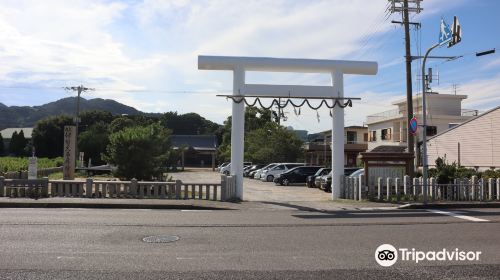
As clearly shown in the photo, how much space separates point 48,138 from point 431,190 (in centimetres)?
8103

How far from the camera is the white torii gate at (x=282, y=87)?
20250 mm

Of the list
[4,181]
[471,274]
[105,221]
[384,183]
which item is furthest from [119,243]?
[384,183]

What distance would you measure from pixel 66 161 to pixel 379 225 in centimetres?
2240

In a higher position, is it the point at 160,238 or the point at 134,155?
the point at 134,155

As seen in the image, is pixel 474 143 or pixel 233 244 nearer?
pixel 233 244

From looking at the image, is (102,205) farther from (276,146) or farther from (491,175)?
(276,146)

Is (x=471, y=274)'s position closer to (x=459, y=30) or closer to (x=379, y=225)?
(x=379, y=225)

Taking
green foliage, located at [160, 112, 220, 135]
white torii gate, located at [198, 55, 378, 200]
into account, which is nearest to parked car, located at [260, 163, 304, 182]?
white torii gate, located at [198, 55, 378, 200]

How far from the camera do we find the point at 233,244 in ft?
→ 31.3

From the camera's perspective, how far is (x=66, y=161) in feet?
97.0

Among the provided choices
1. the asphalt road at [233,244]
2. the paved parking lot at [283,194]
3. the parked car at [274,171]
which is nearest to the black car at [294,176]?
the paved parking lot at [283,194]

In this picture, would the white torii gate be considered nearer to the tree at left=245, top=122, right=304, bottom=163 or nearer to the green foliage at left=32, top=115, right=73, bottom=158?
the tree at left=245, top=122, right=304, bottom=163

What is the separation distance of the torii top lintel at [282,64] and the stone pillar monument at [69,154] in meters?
13.6

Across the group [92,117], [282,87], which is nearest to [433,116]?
[282,87]
